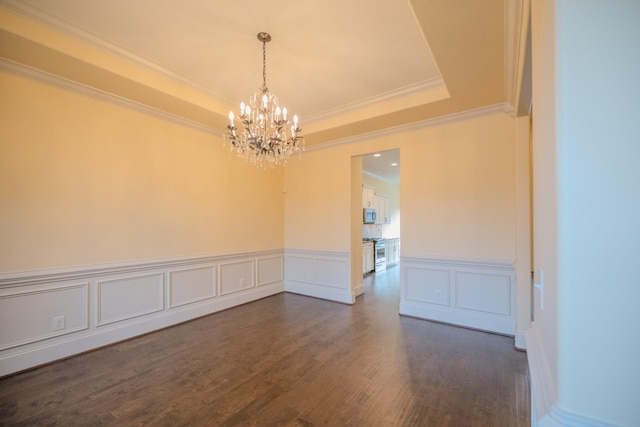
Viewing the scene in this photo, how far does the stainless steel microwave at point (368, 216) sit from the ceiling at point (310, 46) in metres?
3.87

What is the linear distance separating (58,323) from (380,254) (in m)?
6.90

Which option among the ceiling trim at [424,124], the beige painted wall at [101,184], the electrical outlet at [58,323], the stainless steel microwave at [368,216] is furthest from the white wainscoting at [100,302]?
the stainless steel microwave at [368,216]

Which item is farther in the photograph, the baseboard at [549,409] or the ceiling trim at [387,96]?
the ceiling trim at [387,96]

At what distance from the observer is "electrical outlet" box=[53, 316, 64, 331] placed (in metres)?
2.76

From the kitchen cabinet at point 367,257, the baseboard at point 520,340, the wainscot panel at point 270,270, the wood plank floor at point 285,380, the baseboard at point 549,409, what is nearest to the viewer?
the baseboard at point 549,409

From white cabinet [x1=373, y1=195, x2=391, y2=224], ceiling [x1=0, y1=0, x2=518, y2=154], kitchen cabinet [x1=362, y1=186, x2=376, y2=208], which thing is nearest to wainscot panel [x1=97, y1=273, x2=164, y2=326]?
ceiling [x1=0, y1=0, x2=518, y2=154]

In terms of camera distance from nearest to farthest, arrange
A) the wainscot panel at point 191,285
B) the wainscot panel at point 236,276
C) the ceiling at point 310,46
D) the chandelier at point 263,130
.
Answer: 1. the ceiling at point 310,46
2. the chandelier at point 263,130
3. the wainscot panel at point 191,285
4. the wainscot panel at point 236,276

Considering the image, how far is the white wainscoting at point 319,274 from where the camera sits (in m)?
4.71

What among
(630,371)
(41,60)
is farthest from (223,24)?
(630,371)

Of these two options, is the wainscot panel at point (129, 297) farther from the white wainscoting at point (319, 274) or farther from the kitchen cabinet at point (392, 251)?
the kitchen cabinet at point (392, 251)

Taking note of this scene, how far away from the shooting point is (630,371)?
64 cm

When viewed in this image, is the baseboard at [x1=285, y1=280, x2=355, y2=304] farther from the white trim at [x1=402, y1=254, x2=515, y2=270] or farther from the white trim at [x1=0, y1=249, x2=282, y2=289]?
the white trim at [x1=0, y1=249, x2=282, y2=289]

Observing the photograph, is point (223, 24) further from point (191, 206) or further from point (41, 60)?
point (191, 206)

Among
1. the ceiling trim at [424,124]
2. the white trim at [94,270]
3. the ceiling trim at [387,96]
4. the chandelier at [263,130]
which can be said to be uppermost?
the ceiling trim at [387,96]
